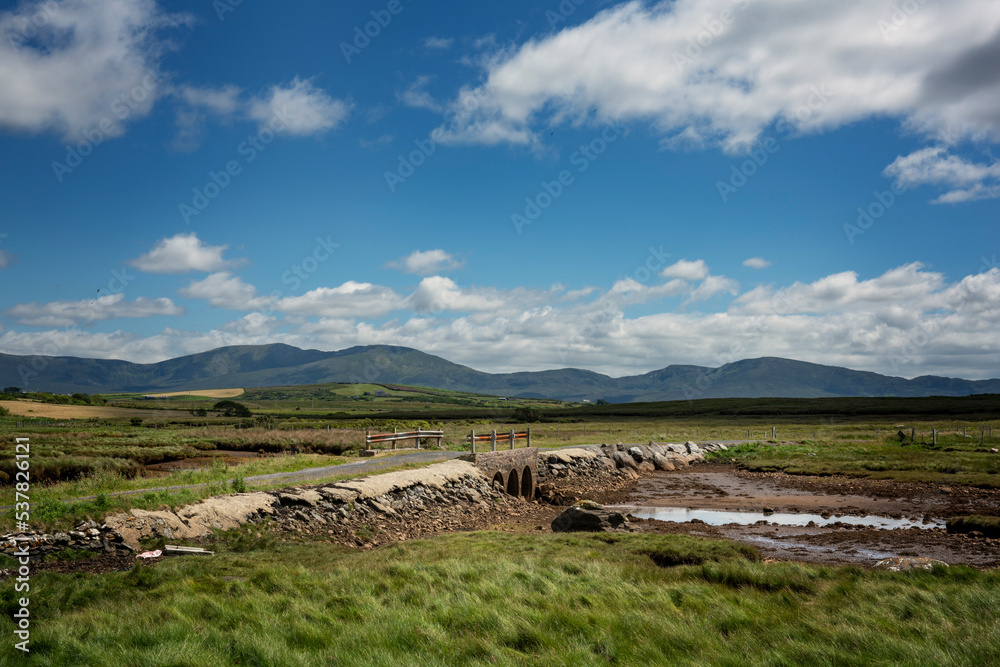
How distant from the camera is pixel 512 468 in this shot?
32.1 metres

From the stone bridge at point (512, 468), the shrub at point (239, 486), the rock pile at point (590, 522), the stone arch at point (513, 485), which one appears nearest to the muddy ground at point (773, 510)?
the rock pile at point (590, 522)

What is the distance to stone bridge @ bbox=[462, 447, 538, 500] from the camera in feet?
95.9

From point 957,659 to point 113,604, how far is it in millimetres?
11092

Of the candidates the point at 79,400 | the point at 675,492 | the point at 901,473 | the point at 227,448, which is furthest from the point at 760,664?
the point at 79,400

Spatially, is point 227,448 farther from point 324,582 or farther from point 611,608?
point 611,608

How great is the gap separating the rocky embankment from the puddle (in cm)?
569

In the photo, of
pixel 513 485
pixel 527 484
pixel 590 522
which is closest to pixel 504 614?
pixel 590 522

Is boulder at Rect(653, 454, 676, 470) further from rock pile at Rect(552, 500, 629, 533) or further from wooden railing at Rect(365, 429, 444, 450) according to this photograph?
rock pile at Rect(552, 500, 629, 533)

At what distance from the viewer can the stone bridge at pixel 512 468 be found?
2923cm

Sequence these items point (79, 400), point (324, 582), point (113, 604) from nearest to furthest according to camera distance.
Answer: point (113, 604), point (324, 582), point (79, 400)

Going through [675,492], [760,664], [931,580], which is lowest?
[675,492]

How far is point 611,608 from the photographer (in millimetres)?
8969

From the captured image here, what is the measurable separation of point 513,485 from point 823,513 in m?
14.7

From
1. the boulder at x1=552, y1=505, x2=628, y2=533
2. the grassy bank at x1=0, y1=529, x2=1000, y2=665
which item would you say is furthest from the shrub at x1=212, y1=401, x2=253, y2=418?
the grassy bank at x1=0, y1=529, x2=1000, y2=665
